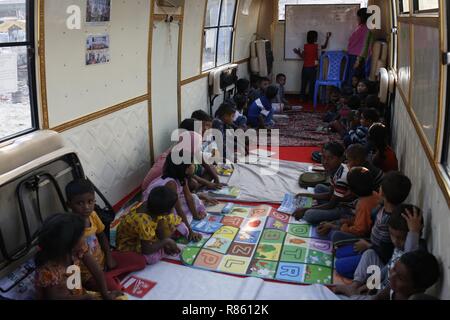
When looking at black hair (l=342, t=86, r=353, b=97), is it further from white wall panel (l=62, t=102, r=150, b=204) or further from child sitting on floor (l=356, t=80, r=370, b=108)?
white wall panel (l=62, t=102, r=150, b=204)

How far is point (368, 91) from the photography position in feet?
22.1

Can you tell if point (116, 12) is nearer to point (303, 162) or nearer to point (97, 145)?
point (97, 145)

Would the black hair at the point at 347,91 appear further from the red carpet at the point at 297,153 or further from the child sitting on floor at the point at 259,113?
the red carpet at the point at 297,153

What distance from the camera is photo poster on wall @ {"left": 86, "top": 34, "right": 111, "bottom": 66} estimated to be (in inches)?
137

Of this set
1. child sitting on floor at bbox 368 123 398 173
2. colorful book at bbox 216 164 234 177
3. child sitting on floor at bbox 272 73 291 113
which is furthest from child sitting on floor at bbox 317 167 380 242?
child sitting on floor at bbox 272 73 291 113

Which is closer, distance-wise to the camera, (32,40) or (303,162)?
(32,40)

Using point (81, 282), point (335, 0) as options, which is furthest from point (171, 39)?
point (335, 0)

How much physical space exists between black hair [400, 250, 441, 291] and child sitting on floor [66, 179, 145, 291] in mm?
1652

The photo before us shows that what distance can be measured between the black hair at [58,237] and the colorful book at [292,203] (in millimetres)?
2191

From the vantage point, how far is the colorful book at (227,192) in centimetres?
437

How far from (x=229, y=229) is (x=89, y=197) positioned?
1378mm

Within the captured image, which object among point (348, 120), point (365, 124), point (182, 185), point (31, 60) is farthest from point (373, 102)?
point (31, 60)

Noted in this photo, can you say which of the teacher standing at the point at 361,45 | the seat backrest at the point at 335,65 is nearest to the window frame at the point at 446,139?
the teacher standing at the point at 361,45

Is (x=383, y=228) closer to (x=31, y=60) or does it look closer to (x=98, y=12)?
(x=31, y=60)
